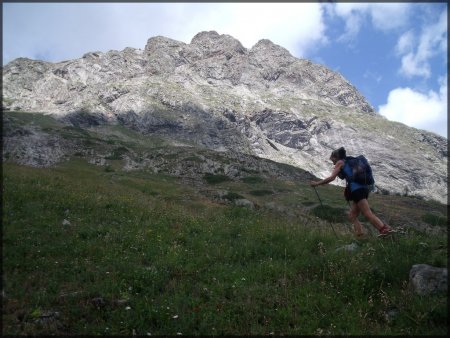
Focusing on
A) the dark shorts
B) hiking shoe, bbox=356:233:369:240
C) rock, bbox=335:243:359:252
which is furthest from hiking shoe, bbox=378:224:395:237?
the dark shorts

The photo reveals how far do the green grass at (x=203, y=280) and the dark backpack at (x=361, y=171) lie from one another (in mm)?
1835

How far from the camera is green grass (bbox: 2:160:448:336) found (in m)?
7.59

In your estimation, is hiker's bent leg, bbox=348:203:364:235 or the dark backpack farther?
hiker's bent leg, bbox=348:203:364:235

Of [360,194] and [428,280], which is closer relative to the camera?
[428,280]

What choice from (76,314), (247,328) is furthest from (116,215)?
(247,328)

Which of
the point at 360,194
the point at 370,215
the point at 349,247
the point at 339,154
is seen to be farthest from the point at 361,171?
the point at 349,247

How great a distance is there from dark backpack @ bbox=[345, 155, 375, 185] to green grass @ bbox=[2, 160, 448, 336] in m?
1.83

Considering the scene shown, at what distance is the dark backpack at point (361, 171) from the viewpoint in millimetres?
11906

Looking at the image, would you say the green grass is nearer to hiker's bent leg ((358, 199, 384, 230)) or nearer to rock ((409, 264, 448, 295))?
rock ((409, 264, 448, 295))

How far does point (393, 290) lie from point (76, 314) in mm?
6798

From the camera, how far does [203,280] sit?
9766 mm

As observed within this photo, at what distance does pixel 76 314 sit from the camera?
798cm

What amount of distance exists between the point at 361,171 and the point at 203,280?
585 centimetres

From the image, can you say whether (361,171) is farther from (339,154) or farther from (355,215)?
(355,215)
